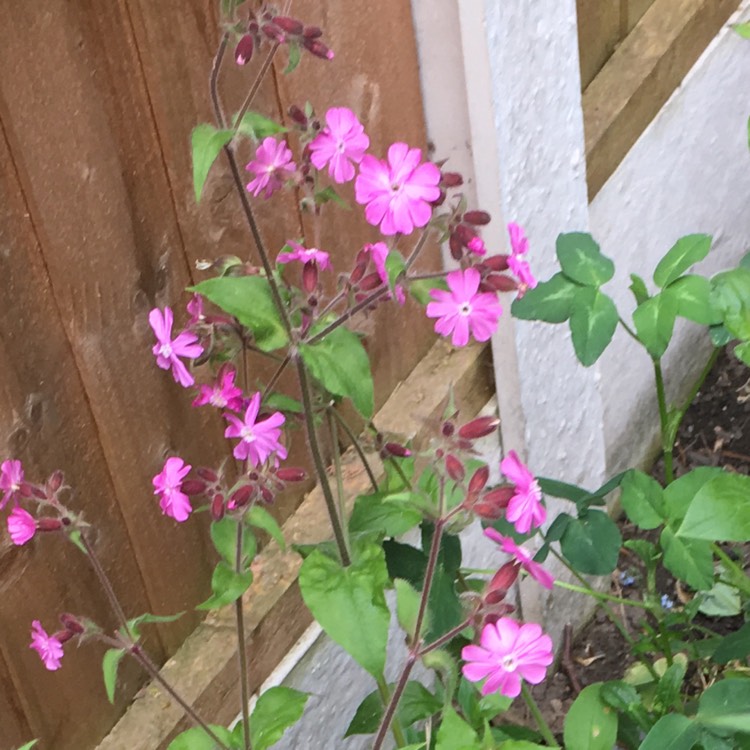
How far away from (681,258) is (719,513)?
1.15 feet

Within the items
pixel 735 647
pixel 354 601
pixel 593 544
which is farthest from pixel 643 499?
pixel 354 601

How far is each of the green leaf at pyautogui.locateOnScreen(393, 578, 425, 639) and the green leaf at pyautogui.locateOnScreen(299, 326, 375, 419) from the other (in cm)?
17

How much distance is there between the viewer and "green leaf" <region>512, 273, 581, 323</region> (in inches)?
48.4

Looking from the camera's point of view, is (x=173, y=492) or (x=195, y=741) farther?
(x=195, y=741)

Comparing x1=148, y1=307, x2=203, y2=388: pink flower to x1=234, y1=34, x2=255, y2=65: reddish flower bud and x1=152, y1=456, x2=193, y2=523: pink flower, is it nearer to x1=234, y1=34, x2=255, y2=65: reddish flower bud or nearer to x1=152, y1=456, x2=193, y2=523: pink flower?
x1=152, y1=456, x2=193, y2=523: pink flower

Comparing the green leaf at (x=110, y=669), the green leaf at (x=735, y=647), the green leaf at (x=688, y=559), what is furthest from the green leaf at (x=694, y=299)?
the green leaf at (x=110, y=669)

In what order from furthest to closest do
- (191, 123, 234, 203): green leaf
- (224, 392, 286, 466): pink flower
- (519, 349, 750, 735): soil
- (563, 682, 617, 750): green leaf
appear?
(519, 349, 750, 735): soil < (563, 682, 617, 750): green leaf < (224, 392, 286, 466): pink flower < (191, 123, 234, 203): green leaf

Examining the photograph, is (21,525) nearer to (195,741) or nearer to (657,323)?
(195,741)

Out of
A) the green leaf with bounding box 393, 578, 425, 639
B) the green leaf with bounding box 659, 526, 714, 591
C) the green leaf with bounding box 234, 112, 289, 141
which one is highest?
the green leaf with bounding box 234, 112, 289, 141

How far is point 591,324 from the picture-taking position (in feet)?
4.02

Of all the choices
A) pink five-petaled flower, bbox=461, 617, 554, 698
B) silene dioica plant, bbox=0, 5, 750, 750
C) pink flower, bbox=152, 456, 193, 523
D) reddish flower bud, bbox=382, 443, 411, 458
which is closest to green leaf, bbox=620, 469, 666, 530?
silene dioica plant, bbox=0, 5, 750, 750

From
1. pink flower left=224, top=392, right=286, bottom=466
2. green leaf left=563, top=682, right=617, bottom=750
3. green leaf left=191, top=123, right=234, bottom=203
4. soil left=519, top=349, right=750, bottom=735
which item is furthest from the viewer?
soil left=519, top=349, right=750, bottom=735

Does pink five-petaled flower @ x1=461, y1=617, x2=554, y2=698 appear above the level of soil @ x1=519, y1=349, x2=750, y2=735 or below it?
above

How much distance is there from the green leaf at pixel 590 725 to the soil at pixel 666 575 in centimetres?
39
